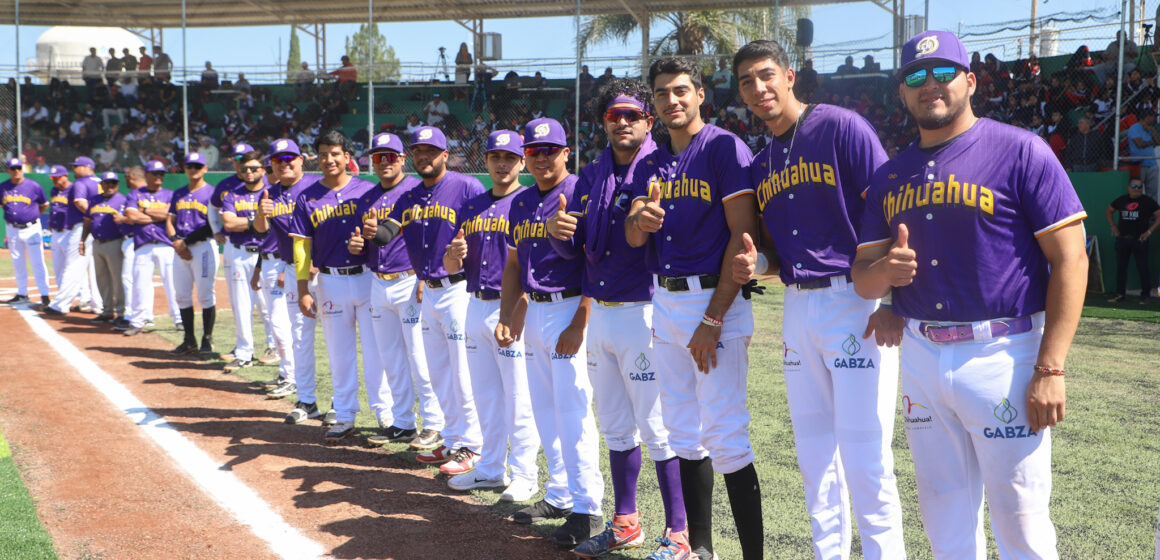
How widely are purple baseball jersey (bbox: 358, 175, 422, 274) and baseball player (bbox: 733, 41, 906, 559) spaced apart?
3.24 m

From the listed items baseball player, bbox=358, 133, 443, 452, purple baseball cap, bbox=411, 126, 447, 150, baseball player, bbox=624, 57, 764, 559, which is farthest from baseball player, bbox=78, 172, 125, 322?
baseball player, bbox=624, 57, 764, 559

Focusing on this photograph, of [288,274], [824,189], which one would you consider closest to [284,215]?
[288,274]

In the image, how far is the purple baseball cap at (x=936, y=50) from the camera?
281 cm

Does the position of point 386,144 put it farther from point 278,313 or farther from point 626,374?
point 278,313

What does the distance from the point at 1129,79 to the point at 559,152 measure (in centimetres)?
1379

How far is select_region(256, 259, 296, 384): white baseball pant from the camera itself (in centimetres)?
832

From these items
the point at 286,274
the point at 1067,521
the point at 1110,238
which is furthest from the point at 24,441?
the point at 1110,238

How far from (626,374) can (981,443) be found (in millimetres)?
1758

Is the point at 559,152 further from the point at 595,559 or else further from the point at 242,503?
the point at 242,503

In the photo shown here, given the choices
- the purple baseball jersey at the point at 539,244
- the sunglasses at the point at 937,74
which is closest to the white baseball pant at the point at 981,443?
the sunglasses at the point at 937,74

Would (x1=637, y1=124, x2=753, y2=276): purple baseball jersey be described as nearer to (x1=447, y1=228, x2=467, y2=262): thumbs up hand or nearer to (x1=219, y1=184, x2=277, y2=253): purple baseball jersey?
(x1=447, y1=228, x2=467, y2=262): thumbs up hand

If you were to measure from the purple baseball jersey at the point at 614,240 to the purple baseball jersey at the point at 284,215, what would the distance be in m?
4.06

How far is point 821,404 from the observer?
335 centimetres

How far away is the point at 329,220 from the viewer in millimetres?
6645
